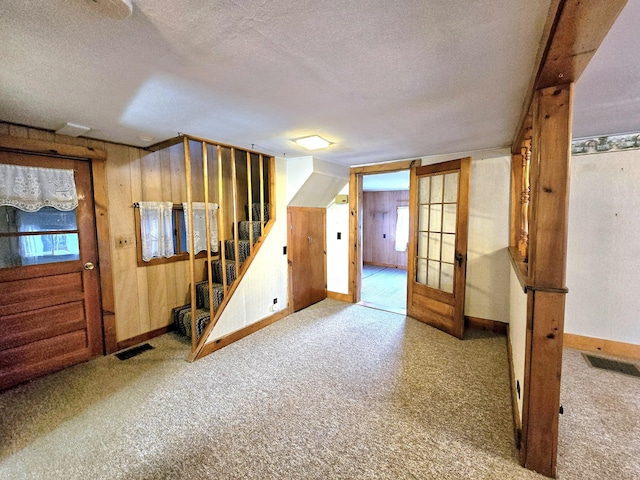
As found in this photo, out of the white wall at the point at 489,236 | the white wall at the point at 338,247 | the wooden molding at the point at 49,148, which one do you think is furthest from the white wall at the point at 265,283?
the white wall at the point at 489,236

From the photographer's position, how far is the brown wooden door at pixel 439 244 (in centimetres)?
305

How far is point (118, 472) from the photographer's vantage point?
4.98 feet

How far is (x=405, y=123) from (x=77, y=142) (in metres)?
3.04

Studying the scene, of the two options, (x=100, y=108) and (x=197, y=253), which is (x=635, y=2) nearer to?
(x=100, y=108)

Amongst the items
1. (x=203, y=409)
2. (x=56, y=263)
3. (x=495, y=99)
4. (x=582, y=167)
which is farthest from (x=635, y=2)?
(x=56, y=263)

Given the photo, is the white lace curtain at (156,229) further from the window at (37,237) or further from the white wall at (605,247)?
the white wall at (605,247)

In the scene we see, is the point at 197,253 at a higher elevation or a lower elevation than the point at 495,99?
lower

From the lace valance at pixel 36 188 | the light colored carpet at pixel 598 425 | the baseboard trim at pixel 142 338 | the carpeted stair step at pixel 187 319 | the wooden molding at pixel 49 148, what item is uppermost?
the wooden molding at pixel 49 148

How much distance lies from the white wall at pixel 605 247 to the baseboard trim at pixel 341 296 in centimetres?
264

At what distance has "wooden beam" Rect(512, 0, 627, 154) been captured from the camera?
89cm

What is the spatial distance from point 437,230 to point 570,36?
2.58 meters

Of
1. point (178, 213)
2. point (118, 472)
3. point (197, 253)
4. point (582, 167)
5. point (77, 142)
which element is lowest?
point (118, 472)

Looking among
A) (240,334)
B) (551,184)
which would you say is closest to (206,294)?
(240,334)

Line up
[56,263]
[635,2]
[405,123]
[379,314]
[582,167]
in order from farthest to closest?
1. [379,314]
2. [582,167]
3. [56,263]
4. [405,123]
5. [635,2]
